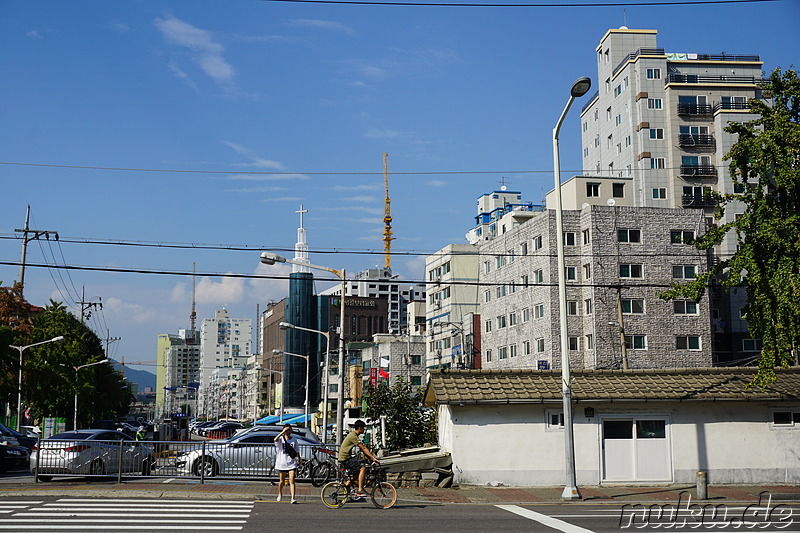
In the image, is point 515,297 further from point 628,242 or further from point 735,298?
point 735,298

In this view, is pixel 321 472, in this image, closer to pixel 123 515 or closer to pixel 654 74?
pixel 123 515

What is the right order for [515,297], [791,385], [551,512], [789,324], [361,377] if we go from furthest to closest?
1. [361,377]
2. [515,297]
3. [791,385]
4. [789,324]
5. [551,512]

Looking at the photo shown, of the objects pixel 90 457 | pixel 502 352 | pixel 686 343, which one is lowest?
pixel 90 457

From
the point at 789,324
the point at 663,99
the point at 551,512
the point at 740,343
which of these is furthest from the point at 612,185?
the point at 551,512

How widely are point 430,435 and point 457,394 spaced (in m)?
7.08

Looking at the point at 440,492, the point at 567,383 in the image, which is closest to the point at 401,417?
the point at 440,492

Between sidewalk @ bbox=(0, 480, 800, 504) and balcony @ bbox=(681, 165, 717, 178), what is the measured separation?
59.5 meters

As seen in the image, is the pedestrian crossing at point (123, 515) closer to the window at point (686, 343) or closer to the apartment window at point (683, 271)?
the window at point (686, 343)

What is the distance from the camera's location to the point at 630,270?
6831 centimetres

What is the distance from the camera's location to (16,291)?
54.3 metres

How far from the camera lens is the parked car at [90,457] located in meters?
25.3

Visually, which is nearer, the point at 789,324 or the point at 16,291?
the point at 789,324

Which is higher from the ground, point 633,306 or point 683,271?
point 683,271

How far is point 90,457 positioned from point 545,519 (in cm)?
1484
